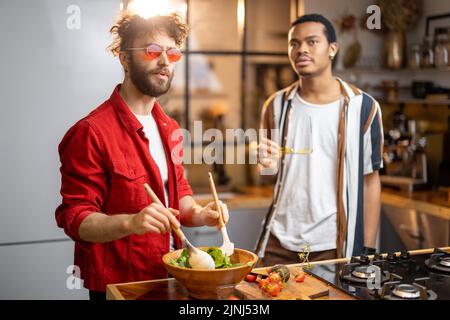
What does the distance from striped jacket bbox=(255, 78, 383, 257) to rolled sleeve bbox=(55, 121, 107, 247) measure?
100 cm

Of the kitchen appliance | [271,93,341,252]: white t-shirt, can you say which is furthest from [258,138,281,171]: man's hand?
the kitchen appliance

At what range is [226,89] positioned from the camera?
4.66 meters

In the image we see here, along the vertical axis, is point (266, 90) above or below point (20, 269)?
above

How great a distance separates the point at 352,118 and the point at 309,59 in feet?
1.00

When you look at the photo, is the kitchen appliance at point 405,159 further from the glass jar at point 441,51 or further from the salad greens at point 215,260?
the salad greens at point 215,260

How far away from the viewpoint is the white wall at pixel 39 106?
2785 millimetres

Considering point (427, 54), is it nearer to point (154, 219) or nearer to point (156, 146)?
point (156, 146)

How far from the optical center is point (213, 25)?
4.54 meters

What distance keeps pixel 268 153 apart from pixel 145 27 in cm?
72

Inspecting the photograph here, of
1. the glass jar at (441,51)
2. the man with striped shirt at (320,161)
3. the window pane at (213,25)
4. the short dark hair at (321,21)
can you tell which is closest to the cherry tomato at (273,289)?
the man with striped shirt at (320,161)

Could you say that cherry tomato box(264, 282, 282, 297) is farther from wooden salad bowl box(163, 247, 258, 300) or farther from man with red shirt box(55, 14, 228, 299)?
man with red shirt box(55, 14, 228, 299)

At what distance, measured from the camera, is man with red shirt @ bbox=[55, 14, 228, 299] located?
1.78 m
